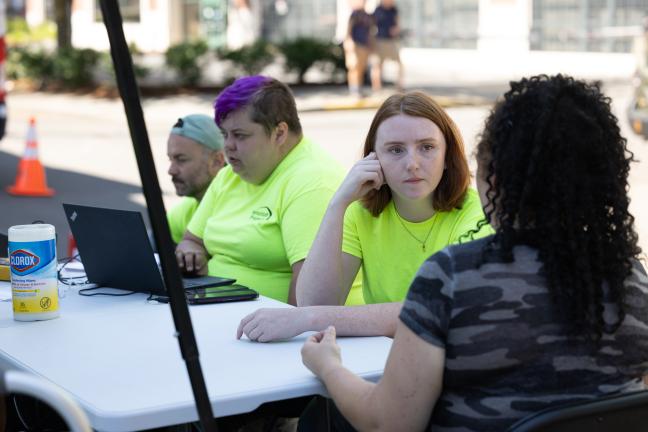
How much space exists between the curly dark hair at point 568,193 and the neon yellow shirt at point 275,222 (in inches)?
59.9

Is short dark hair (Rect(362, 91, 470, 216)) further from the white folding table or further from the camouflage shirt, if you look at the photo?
the camouflage shirt

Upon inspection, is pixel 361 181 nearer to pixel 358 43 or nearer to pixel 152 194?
pixel 152 194

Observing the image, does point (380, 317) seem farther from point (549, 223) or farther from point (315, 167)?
point (315, 167)

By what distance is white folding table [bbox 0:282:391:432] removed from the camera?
7.32 feet

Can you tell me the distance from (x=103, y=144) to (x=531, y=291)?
12.1 meters

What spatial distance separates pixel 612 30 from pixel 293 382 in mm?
23013

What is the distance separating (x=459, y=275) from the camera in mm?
2023

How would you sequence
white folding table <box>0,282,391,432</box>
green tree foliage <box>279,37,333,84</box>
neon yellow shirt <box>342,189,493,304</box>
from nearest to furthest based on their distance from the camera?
white folding table <box>0,282,391,432</box>
neon yellow shirt <box>342,189,493,304</box>
green tree foliage <box>279,37,333,84</box>

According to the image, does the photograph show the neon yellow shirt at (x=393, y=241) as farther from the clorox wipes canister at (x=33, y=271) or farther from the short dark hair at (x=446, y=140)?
the clorox wipes canister at (x=33, y=271)

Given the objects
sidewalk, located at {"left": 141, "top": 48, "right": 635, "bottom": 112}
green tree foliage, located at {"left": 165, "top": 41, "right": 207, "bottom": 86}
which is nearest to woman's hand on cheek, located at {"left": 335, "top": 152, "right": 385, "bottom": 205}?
sidewalk, located at {"left": 141, "top": 48, "right": 635, "bottom": 112}

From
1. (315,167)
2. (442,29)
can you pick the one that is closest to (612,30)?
(442,29)

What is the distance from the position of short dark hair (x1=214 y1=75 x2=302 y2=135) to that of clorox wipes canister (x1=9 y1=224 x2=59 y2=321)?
1.01m

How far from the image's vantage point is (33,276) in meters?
2.89

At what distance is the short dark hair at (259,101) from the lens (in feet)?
12.3
